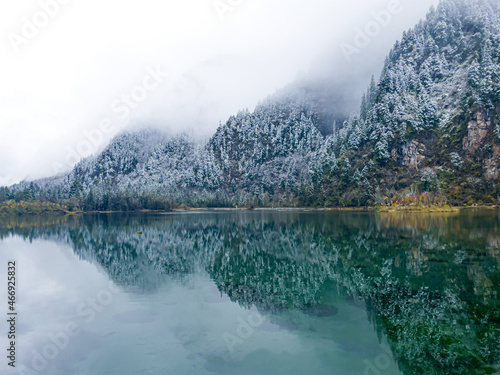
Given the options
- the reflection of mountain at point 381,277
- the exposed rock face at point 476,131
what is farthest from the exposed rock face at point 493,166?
the reflection of mountain at point 381,277

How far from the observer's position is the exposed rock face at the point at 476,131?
190 meters

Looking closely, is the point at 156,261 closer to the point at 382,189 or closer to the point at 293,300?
the point at 293,300

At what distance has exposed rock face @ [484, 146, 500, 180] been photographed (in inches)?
6885

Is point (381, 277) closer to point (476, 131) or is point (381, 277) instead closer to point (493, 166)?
point (493, 166)

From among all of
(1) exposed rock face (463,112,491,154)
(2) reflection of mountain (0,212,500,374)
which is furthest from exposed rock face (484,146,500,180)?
(2) reflection of mountain (0,212,500,374)

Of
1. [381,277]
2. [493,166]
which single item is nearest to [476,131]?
[493,166]

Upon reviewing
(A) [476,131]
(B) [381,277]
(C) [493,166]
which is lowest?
(B) [381,277]

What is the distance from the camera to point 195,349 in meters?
17.1

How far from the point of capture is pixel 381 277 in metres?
29.9

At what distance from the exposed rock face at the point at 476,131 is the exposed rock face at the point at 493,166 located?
35.9 ft

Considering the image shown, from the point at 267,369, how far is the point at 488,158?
211633 mm

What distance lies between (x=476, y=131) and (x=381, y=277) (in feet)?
671

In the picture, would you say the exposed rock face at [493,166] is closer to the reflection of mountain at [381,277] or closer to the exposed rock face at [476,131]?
the exposed rock face at [476,131]

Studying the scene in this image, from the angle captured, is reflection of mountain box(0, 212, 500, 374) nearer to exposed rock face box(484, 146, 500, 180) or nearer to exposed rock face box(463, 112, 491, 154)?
exposed rock face box(484, 146, 500, 180)
